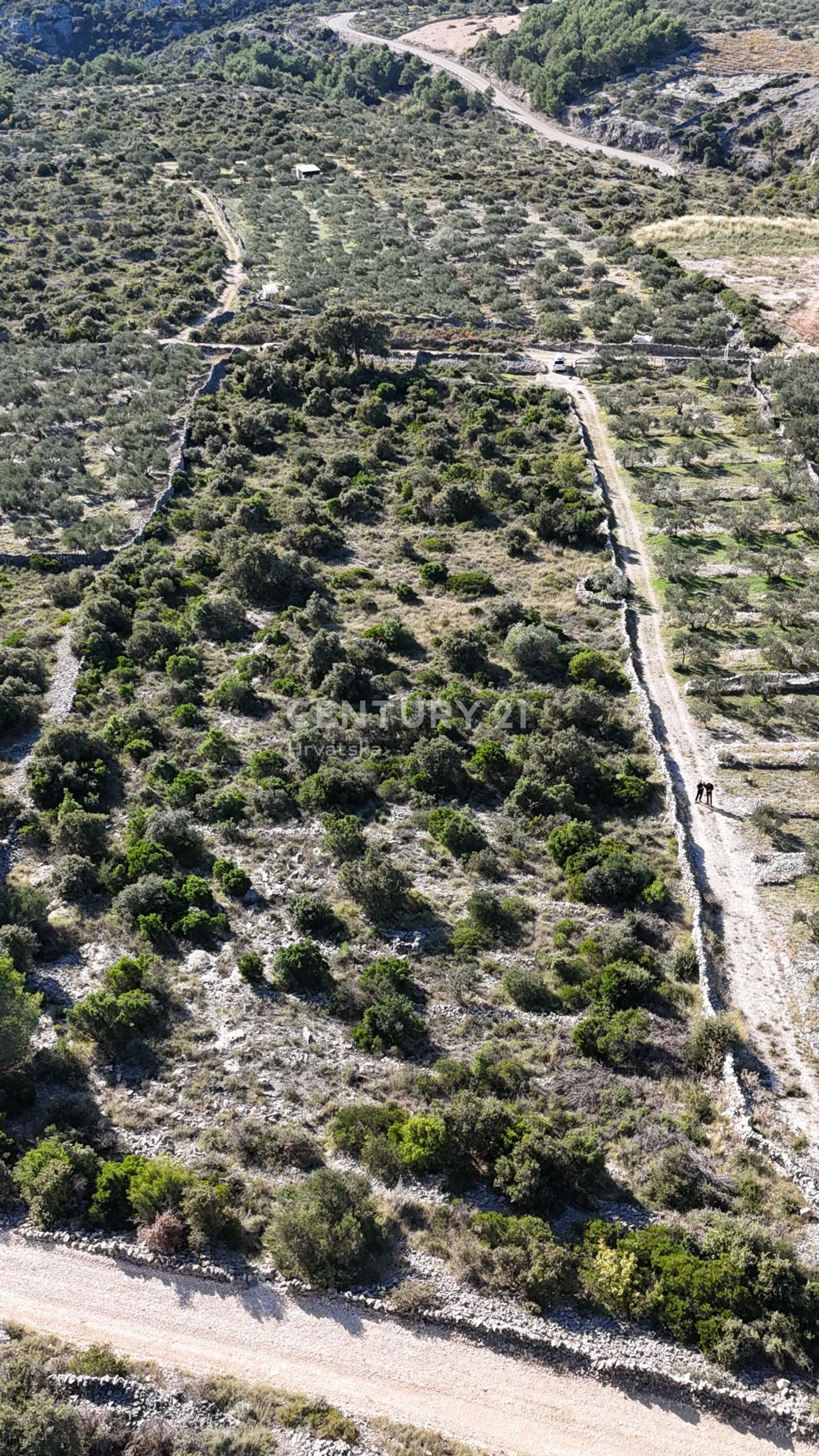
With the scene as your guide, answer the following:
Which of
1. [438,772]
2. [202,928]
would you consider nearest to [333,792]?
[438,772]

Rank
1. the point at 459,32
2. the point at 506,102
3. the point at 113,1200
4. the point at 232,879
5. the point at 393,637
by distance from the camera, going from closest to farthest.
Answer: the point at 113,1200 < the point at 232,879 < the point at 393,637 < the point at 506,102 < the point at 459,32

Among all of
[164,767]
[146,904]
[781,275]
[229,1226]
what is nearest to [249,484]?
[164,767]

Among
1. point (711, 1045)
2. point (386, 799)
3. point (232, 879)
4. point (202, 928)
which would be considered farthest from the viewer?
point (386, 799)

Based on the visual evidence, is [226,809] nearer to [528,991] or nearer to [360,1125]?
Result: [528,991]

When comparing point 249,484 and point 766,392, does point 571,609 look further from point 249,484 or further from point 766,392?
point 766,392

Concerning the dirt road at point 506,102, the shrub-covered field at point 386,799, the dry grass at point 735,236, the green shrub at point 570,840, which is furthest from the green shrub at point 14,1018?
the dirt road at point 506,102

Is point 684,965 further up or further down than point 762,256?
further down

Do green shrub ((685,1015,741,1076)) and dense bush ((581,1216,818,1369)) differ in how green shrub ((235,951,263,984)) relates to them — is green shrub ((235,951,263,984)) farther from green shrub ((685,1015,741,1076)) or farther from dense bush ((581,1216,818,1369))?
green shrub ((685,1015,741,1076))
